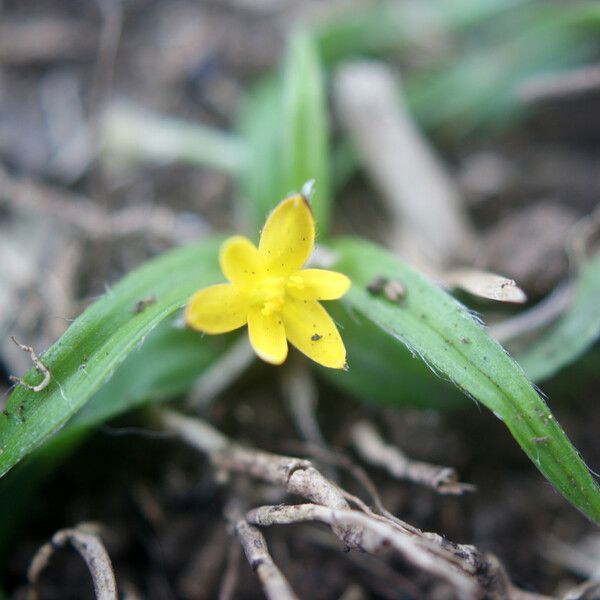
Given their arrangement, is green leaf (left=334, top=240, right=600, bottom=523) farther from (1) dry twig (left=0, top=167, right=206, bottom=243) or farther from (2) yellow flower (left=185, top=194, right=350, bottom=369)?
(1) dry twig (left=0, top=167, right=206, bottom=243)

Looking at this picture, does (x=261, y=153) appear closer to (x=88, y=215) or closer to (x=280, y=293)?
(x=88, y=215)

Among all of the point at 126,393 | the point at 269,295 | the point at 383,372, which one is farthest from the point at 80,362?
the point at 383,372

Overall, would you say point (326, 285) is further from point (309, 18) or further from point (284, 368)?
point (309, 18)

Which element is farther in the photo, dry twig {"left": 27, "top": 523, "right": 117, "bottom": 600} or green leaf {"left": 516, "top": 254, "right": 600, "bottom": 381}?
green leaf {"left": 516, "top": 254, "right": 600, "bottom": 381}

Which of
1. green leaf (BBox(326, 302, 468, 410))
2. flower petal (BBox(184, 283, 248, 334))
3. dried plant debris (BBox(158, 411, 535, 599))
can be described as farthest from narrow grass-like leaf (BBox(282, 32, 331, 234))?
dried plant debris (BBox(158, 411, 535, 599))

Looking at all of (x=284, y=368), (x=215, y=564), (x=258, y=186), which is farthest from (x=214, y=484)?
(x=258, y=186)

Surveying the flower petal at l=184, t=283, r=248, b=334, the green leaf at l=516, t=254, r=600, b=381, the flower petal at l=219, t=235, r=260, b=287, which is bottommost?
the green leaf at l=516, t=254, r=600, b=381
